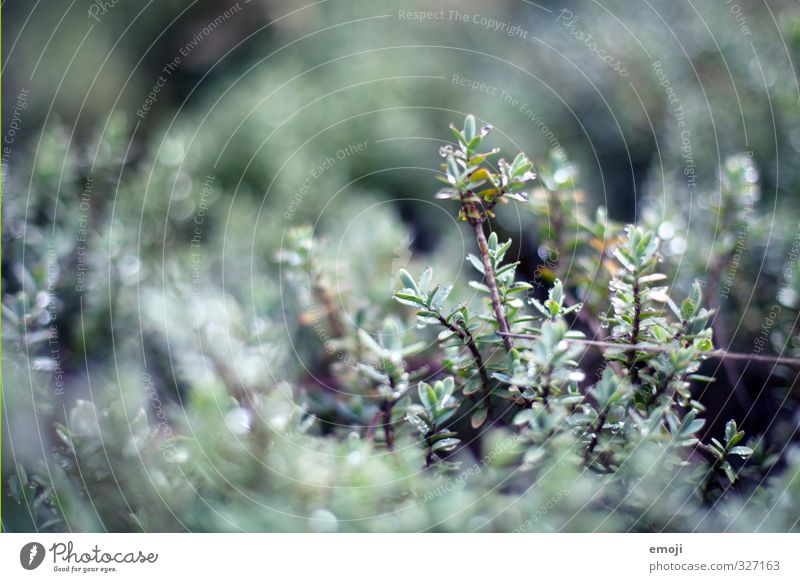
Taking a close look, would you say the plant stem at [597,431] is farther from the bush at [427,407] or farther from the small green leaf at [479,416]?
the small green leaf at [479,416]

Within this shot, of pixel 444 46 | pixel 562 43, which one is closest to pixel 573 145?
pixel 562 43

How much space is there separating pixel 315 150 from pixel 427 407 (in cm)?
103

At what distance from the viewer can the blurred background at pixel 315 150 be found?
0.83 m

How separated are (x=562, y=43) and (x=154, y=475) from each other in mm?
1381

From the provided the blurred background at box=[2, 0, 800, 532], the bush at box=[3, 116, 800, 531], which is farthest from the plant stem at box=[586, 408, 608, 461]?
the blurred background at box=[2, 0, 800, 532]

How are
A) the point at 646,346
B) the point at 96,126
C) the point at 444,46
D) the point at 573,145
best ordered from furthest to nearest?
the point at 444,46
the point at 96,126
the point at 573,145
the point at 646,346

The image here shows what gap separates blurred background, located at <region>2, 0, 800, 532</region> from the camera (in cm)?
83

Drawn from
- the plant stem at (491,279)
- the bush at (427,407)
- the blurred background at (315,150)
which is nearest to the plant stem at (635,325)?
the bush at (427,407)

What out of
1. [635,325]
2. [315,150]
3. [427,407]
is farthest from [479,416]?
[315,150]

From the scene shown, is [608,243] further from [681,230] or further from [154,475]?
[154,475]

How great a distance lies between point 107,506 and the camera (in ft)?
2.18

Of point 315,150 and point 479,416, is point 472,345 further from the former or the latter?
point 315,150

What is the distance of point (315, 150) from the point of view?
1485mm
